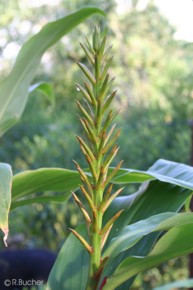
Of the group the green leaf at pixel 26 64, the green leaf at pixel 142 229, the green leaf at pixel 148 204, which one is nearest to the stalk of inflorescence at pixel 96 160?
the green leaf at pixel 142 229

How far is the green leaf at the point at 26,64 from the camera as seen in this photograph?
1090 mm

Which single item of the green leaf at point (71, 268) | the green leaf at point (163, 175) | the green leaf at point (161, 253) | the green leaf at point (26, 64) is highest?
the green leaf at point (26, 64)

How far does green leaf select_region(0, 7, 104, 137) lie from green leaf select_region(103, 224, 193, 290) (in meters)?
0.50

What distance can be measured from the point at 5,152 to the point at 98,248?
3739mm

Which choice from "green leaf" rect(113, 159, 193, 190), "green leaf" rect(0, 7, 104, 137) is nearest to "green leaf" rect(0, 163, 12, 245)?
"green leaf" rect(113, 159, 193, 190)

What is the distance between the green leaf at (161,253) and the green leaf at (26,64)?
499 millimetres

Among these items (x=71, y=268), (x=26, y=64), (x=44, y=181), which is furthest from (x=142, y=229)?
(x=26, y=64)

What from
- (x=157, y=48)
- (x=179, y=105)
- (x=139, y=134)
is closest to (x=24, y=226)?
(x=139, y=134)

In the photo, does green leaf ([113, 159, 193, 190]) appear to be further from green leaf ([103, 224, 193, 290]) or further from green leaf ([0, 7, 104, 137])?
green leaf ([0, 7, 104, 137])

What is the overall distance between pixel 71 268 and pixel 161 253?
0.20 metres

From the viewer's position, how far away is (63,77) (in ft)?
29.7

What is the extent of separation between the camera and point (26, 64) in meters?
1.12

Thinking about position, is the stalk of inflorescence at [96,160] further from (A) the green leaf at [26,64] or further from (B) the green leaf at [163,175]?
(A) the green leaf at [26,64]

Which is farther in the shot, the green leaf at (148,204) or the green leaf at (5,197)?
the green leaf at (148,204)
